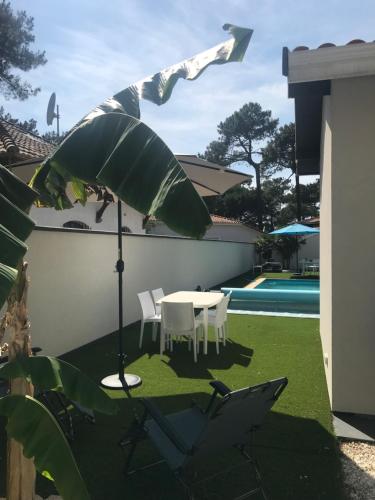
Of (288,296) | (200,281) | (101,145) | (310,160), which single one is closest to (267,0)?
(310,160)

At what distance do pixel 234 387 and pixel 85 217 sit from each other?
29.9 ft

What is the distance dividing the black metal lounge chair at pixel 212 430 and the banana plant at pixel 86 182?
0.80 metres

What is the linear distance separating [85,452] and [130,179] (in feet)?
9.04

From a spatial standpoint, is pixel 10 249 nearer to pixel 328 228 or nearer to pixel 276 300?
pixel 328 228

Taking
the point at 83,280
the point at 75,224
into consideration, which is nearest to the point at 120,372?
the point at 83,280

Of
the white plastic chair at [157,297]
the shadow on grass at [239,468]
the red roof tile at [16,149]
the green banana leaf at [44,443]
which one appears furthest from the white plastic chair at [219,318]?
the green banana leaf at [44,443]

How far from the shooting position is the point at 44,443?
204 cm

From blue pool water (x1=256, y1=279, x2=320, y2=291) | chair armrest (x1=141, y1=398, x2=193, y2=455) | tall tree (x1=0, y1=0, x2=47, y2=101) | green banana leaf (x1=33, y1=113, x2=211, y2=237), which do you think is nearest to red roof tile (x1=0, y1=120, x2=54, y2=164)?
green banana leaf (x1=33, y1=113, x2=211, y2=237)

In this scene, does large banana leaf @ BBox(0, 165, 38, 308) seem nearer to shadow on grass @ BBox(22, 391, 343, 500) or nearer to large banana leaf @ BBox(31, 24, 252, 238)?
large banana leaf @ BBox(31, 24, 252, 238)

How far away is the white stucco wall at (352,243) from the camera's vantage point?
440 cm

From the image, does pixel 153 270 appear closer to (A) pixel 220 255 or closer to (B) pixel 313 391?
(B) pixel 313 391

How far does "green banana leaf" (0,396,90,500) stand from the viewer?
1.99 metres

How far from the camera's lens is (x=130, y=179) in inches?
107

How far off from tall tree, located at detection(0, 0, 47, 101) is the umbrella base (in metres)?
18.9
